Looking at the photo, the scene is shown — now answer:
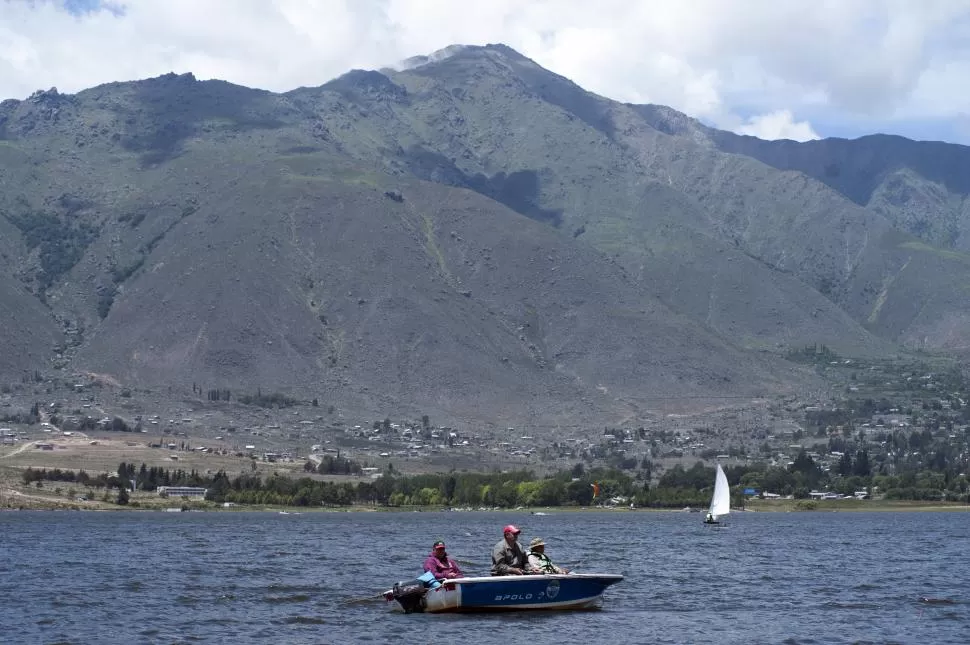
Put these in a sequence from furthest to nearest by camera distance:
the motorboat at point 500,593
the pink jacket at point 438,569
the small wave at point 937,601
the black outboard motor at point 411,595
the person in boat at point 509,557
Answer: the small wave at point 937,601 → the black outboard motor at point 411,595 → the pink jacket at point 438,569 → the person in boat at point 509,557 → the motorboat at point 500,593

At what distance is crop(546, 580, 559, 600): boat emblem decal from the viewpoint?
258ft

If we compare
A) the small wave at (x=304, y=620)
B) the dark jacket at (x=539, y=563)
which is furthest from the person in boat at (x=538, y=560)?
the small wave at (x=304, y=620)

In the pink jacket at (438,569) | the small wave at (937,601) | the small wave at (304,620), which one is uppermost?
the pink jacket at (438,569)

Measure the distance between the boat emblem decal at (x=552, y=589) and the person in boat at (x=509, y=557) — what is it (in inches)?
57.2

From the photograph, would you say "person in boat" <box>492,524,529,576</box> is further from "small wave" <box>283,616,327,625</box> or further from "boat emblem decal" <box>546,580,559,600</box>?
"small wave" <box>283,616,327,625</box>

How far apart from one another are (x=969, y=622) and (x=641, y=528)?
111m

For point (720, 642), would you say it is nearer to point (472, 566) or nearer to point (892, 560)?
point (472, 566)

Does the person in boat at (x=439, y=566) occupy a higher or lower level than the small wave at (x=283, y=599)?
higher

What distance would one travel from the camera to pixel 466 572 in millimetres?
104688

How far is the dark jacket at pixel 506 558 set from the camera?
3095 inches

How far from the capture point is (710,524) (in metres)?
194

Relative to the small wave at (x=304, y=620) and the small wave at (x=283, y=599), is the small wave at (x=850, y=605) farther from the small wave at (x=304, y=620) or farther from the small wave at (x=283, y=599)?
the small wave at (x=283, y=599)

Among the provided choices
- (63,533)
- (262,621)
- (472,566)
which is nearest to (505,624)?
(262,621)

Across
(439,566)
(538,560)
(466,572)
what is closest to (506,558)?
(538,560)
